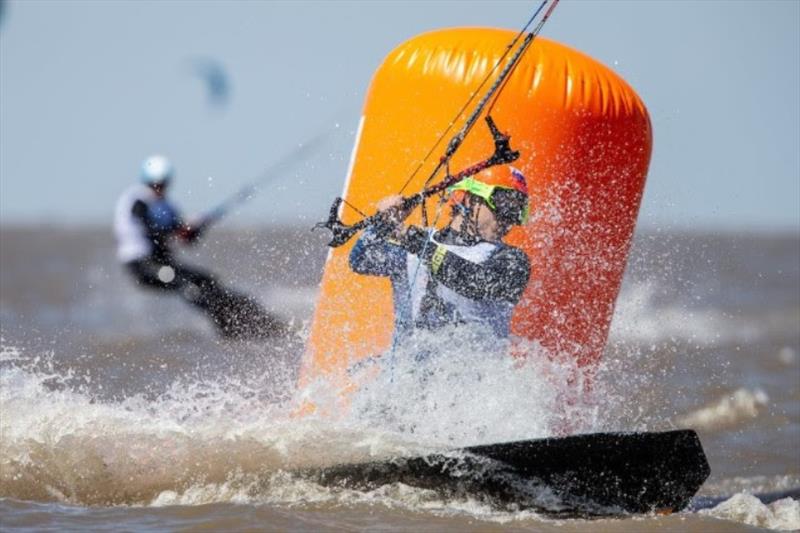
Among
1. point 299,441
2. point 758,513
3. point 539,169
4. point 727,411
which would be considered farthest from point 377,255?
point 727,411

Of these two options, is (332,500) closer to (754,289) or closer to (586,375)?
(586,375)

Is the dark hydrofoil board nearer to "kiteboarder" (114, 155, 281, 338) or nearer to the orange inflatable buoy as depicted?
the orange inflatable buoy

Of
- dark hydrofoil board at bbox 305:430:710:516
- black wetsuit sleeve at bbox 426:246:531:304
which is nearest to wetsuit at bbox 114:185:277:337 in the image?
black wetsuit sleeve at bbox 426:246:531:304

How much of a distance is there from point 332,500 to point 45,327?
14310mm

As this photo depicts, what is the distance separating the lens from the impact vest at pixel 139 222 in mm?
11203

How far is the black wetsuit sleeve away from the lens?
7.62 meters

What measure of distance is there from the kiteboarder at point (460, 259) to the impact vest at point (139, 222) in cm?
360

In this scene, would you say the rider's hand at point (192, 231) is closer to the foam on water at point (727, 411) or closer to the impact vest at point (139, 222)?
the impact vest at point (139, 222)

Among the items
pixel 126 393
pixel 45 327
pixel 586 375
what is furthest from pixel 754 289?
pixel 586 375

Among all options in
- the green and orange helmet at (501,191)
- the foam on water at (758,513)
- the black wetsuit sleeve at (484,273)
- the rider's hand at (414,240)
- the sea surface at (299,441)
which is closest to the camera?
the sea surface at (299,441)

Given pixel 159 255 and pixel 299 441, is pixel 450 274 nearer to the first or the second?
pixel 299 441

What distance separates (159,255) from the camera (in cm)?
1134

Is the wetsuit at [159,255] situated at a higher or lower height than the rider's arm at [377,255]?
higher

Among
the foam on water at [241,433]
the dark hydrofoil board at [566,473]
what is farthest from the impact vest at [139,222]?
the dark hydrofoil board at [566,473]
